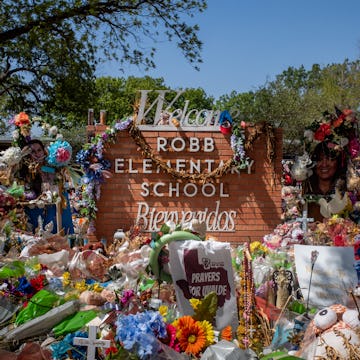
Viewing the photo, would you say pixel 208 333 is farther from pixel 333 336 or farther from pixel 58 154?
pixel 58 154

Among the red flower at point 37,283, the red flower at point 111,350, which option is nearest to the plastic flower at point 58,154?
the red flower at point 37,283

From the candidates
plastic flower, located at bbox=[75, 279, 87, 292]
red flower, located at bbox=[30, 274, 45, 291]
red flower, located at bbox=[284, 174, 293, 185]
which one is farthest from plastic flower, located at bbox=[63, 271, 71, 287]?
red flower, located at bbox=[284, 174, 293, 185]

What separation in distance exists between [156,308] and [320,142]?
6273mm

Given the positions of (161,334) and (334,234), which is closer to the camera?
(161,334)

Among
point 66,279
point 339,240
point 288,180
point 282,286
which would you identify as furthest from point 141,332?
point 288,180

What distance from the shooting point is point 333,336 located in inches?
141

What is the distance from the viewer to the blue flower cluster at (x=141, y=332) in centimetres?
351

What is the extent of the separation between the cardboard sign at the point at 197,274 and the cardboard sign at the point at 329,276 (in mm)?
867

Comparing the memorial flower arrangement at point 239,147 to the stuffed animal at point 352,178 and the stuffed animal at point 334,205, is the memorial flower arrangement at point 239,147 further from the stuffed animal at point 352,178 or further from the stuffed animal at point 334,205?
the stuffed animal at point 352,178

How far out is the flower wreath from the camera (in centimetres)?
985

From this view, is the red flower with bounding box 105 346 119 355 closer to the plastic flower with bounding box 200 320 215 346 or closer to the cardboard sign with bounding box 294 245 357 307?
the plastic flower with bounding box 200 320 215 346

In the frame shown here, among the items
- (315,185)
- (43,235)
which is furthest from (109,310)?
(315,185)

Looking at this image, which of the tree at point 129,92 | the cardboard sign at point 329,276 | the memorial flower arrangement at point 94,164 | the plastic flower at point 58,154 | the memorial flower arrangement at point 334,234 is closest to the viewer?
the cardboard sign at point 329,276

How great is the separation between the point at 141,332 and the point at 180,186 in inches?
257
